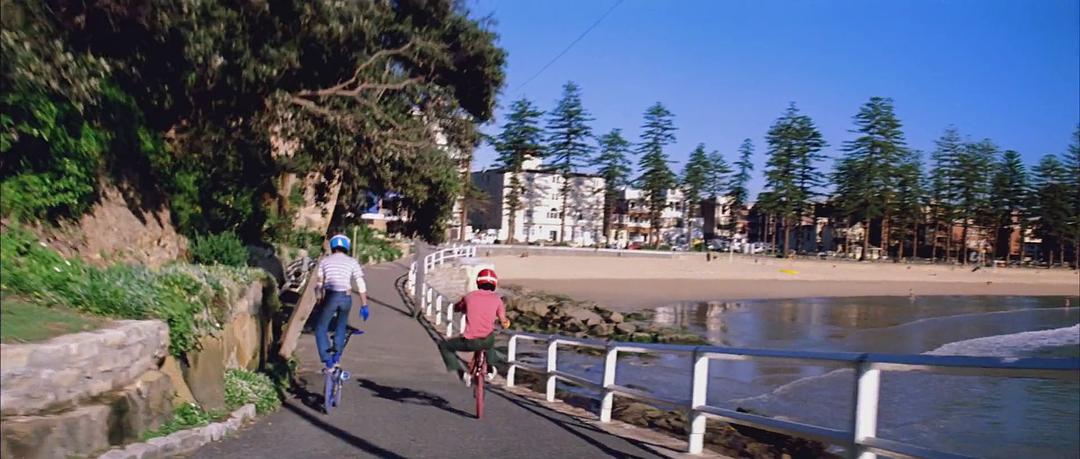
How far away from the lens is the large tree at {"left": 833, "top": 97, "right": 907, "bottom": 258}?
151ft

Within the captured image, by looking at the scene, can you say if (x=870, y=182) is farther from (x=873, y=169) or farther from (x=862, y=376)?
(x=862, y=376)

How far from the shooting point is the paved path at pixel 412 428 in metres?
8.52

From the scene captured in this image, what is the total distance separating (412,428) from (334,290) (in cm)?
176

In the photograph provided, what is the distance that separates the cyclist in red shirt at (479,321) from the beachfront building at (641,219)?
83.0 m

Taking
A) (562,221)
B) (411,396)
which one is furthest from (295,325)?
(562,221)

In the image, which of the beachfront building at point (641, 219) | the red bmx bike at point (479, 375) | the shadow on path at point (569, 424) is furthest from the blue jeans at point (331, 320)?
the beachfront building at point (641, 219)

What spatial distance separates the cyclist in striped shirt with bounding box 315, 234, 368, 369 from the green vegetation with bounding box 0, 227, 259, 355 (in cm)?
122

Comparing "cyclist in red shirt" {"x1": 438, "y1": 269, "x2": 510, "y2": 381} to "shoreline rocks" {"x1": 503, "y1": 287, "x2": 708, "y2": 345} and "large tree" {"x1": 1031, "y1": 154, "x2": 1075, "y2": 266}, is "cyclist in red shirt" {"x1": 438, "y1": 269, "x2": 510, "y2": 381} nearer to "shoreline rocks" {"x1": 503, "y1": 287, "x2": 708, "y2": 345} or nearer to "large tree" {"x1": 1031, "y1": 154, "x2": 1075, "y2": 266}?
"large tree" {"x1": 1031, "y1": 154, "x2": 1075, "y2": 266}

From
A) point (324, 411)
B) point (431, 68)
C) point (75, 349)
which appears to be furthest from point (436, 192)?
point (75, 349)

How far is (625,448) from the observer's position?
9039 mm

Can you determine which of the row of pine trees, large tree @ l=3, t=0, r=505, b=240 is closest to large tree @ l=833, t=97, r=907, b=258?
the row of pine trees

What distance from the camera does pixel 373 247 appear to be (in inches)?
2272

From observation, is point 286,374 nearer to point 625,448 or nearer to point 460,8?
point 625,448

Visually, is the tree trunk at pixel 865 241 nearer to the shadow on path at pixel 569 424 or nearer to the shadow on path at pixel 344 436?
the shadow on path at pixel 569 424
